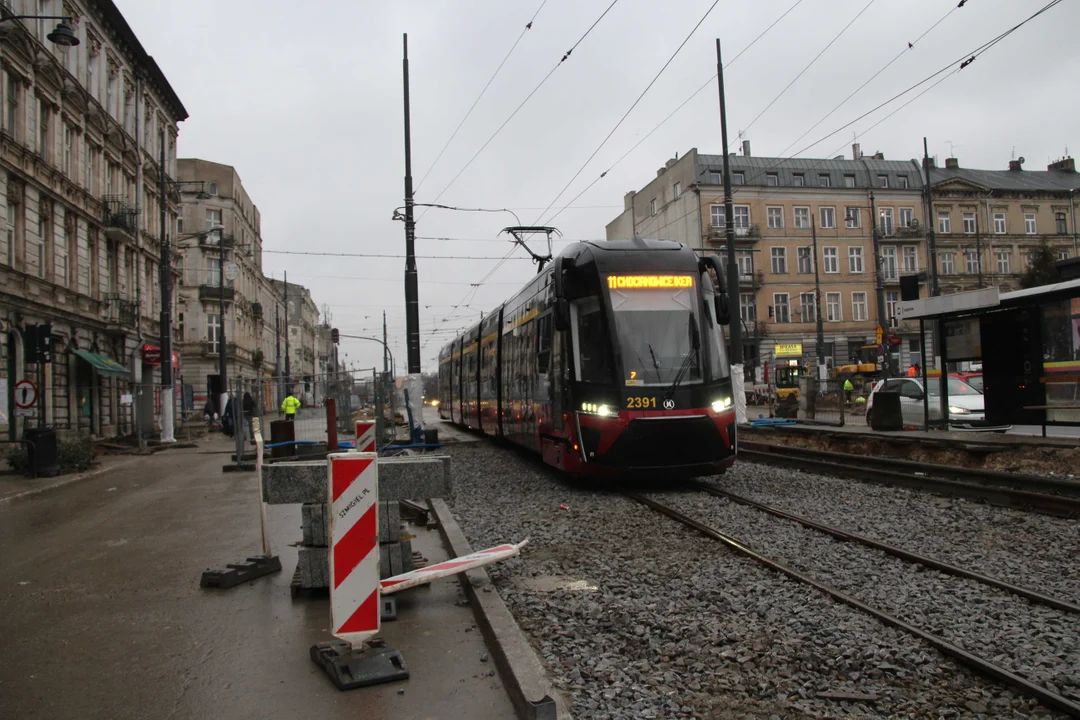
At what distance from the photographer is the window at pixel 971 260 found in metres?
62.6

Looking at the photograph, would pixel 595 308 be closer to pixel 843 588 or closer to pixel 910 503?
pixel 910 503

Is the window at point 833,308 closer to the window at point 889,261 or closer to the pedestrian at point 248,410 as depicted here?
the window at point 889,261

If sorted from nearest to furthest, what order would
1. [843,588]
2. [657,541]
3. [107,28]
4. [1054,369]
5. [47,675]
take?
[47,675] → [843,588] → [657,541] → [1054,369] → [107,28]

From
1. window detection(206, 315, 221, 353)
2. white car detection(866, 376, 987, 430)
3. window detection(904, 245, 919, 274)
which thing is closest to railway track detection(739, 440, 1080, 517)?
white car detection(866, 376, 987, 430)

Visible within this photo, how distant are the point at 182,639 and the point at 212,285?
57248 millimetres

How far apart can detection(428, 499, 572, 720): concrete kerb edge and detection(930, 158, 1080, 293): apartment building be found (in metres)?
63.1

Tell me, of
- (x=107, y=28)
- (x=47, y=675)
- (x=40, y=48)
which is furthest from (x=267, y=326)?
(x=47, y=675)

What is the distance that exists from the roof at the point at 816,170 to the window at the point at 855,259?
4.52 m

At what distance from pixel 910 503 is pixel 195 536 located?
8014 mm

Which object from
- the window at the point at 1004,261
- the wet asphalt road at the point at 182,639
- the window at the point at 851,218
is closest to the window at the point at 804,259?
the window at the point at 851,218

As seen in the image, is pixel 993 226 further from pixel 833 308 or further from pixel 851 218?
pixel 833 308

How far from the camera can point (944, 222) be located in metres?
62.3

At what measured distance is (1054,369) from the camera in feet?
44.7

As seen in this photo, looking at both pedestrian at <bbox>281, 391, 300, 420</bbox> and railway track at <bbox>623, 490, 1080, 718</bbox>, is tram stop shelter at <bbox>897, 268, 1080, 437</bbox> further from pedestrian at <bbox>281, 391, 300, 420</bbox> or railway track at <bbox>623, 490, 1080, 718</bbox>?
pedestrian at <bbox>281, 391, 300, 420</bbox>
